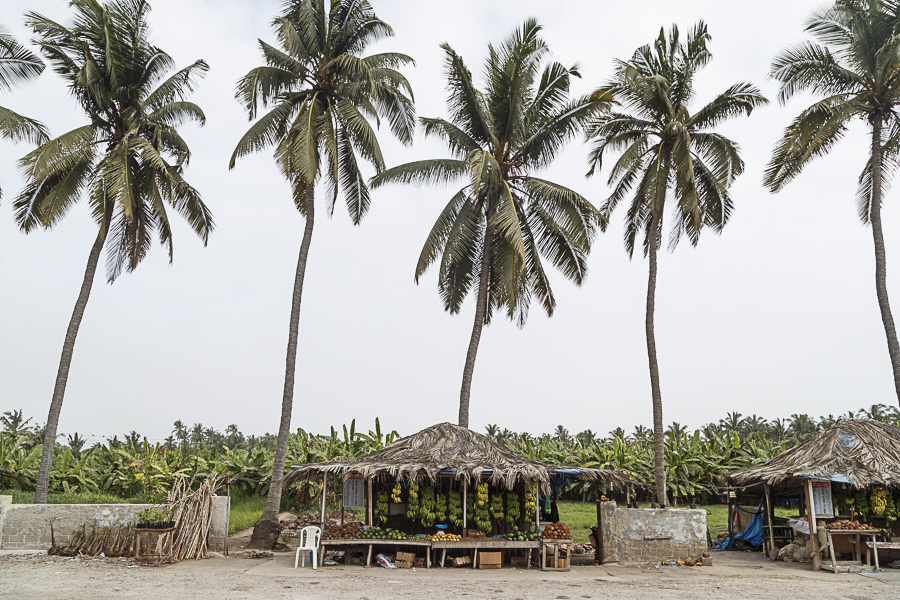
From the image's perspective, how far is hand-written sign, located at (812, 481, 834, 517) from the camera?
45.4 ft

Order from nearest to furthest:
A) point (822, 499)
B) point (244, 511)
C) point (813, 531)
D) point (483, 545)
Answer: point (483, 545) → point (813, 531) → point (822, 499) → point (244, 511)

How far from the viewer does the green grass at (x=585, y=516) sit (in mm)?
19625

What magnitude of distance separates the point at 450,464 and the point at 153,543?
5980 millimetres

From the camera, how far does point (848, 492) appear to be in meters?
14.0

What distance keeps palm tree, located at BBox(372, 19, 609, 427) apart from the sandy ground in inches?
201

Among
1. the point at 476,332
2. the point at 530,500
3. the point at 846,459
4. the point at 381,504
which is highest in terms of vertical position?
the point at 476,332

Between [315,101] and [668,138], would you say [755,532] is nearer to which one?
[668,138]

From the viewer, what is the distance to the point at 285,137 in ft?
53.5

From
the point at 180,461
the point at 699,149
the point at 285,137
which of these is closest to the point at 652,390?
the point at 699,149

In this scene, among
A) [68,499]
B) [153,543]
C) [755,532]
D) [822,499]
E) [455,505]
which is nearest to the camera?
[153,543]

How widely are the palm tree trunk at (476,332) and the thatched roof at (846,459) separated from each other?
6658mm

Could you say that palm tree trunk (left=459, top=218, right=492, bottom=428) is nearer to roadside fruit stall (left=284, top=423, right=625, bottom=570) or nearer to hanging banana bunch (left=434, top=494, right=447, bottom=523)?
roadside fruit stall (left=284, top=423, right=625, bottom=570)

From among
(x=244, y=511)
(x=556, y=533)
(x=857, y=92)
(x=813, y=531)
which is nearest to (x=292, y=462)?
(x=244, y=511)

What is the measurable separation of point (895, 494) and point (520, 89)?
1240cm
